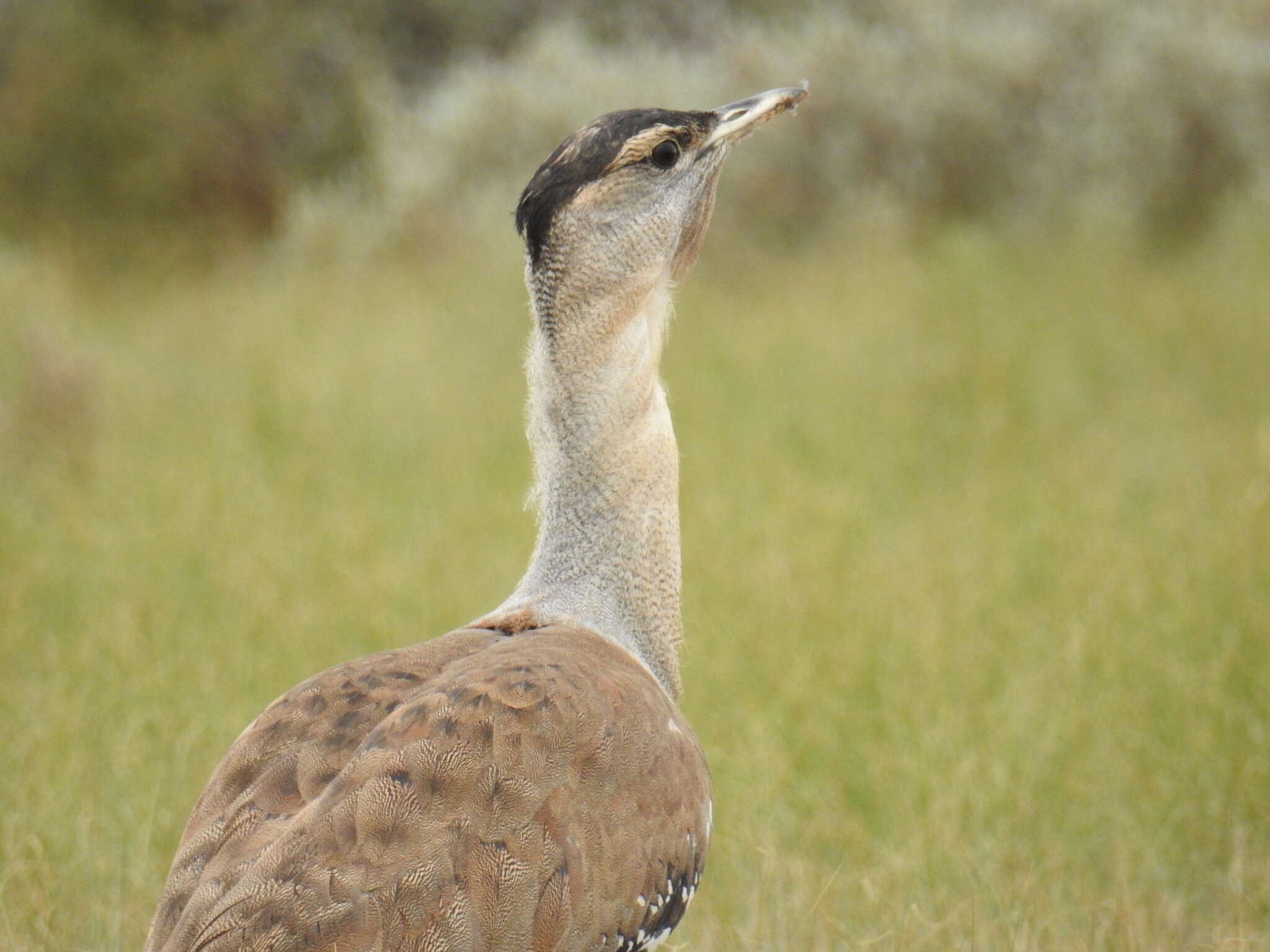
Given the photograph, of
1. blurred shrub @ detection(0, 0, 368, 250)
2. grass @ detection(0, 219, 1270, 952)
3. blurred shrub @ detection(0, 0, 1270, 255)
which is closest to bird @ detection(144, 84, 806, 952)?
grass @ detection(0, 219, 1270, 952)

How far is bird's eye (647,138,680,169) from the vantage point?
2.62 m

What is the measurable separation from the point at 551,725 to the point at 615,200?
3.30ft

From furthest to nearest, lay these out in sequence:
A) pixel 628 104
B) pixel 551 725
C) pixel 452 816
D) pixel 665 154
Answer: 1. pixel 628 104
2. pixel 665 154
3. pixel 551 725
4. pixel 452 816

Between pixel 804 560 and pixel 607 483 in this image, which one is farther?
pixel 804 560

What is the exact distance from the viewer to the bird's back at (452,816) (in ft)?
6.20

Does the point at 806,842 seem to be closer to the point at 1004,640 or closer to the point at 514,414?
the point at 1004,640

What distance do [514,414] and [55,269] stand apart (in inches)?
177

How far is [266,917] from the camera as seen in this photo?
186 cm

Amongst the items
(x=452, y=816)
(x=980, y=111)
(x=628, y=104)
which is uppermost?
(x=628, y=104)

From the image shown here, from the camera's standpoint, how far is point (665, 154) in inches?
104

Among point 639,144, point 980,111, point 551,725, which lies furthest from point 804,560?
point 980,111

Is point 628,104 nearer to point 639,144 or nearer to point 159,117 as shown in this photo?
point 159,117

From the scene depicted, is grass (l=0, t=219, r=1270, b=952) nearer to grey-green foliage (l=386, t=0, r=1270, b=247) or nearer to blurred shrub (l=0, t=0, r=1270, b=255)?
grey-green foliage (l=386, t=0, r=1270, b=247)

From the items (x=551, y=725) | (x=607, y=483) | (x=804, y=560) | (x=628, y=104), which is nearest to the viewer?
(x=551, y=725)
